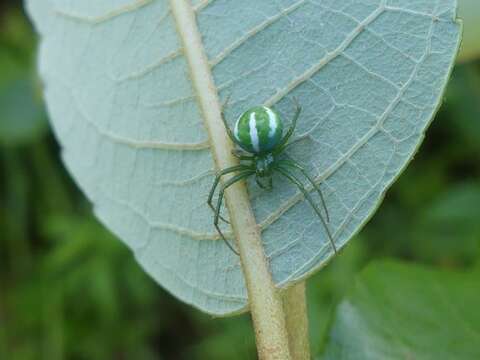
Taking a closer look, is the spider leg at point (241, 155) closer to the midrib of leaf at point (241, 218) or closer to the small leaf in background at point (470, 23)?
the midrib of leaf at point (241, 218)

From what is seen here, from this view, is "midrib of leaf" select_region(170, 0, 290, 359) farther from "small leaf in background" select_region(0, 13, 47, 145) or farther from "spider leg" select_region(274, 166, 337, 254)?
"small leaf in background" select_region(0, 13, 47, 145)

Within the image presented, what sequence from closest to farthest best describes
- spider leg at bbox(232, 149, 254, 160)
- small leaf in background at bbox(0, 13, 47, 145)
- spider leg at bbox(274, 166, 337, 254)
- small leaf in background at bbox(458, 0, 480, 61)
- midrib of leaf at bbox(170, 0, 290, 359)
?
midrib of leaf at bbox(170, 0, 290, 359) → spider leg at bbox(274, 166, 337, 254) → spider leg at bbox(232, 149, 254, 160) → small leaf in background at bbox(458, 0, 480, 61) → small leaf in background at bbox(0, 13, 47, 145)

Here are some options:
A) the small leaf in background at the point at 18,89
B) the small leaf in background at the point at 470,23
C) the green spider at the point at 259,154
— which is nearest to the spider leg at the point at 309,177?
the green spider at the point at 259,154

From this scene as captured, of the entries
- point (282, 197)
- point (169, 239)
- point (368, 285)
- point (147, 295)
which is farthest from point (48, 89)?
point (147, 295)

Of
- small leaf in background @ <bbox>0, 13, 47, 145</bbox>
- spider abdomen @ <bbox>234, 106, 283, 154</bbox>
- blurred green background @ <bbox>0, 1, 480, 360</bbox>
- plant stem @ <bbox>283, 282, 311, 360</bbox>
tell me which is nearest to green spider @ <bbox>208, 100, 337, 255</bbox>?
spider abdomen @ <bbox>234, 106, 283, 154</bbox>

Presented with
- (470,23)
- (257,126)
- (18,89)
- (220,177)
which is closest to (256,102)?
(257,126)
